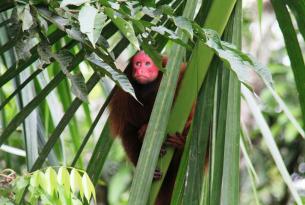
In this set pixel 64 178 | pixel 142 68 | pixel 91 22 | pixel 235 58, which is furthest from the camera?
pixel 142 68

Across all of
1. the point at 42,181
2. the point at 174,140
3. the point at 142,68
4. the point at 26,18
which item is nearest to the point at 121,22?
the point at 26,18

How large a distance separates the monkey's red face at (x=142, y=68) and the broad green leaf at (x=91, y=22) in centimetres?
125

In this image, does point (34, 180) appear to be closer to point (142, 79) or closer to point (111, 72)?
point (111, 72)

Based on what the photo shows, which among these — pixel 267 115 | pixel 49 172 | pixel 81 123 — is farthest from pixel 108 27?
pixel 81 123

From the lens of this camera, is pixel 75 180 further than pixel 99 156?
No

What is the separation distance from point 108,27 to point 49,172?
0.51 meters

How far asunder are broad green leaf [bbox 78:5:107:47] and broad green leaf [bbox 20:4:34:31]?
0.61ft

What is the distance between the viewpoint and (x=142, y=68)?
2350 mm

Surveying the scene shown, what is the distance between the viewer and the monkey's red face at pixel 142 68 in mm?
2338

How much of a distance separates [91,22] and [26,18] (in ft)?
0.79

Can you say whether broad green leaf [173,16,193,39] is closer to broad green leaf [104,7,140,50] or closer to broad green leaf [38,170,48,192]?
broad green leaf [104,7,140,50]

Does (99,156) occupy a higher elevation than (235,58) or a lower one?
lower

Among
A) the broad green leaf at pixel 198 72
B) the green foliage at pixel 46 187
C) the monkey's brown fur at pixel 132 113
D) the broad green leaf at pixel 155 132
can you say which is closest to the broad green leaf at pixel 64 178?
the green foliage at pixel 46 187

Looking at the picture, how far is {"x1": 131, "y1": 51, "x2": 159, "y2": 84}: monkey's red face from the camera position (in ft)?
7.67
